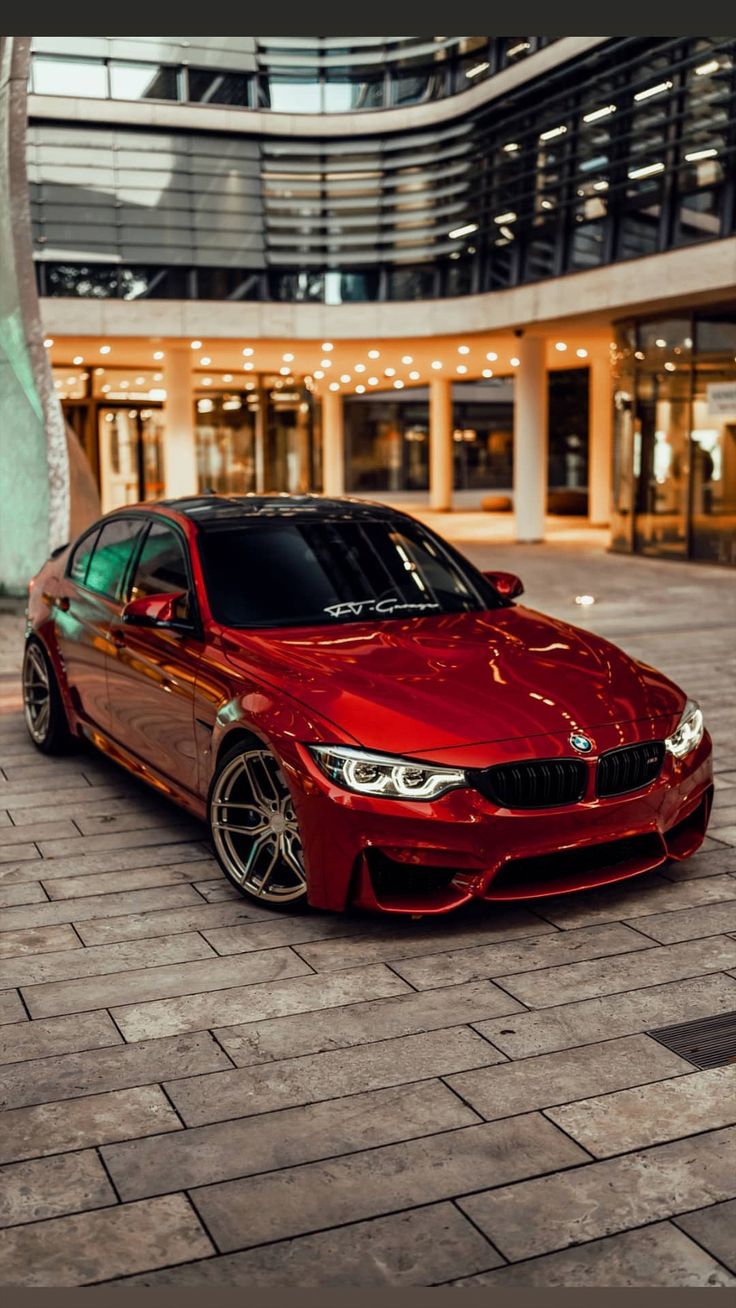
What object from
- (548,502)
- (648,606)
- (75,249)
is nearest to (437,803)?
(648,606)

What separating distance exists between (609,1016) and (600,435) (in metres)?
29.6

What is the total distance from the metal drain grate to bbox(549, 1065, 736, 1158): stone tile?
4.2 inches

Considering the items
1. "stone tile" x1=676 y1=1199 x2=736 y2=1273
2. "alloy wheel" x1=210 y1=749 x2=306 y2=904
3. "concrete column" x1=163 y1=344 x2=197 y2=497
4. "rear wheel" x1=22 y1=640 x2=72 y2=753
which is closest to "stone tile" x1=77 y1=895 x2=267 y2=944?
"alloy wheel" x1=210 y1=749 x2=306 y2=904

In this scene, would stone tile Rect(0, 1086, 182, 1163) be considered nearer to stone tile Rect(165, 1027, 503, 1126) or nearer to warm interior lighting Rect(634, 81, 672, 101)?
stone tile Rect(165, 1027, 503, 1126)

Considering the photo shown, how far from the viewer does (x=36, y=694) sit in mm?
8203

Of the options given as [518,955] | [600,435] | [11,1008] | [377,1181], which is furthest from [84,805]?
[600,435]

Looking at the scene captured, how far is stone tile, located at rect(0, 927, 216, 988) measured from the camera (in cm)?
474

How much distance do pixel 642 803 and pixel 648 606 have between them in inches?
453

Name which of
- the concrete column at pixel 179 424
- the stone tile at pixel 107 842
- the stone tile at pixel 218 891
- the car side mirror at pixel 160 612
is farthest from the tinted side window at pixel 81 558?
the concrete column at pixel 179 424

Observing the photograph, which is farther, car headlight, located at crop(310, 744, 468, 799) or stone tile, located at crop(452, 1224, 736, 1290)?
car headlight, located at crop(310, 744, 468, 799)

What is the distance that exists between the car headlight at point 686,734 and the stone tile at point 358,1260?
2667 mm

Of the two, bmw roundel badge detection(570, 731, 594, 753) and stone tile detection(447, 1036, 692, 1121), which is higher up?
bmw roundel badge detection(570, 731, 594, 753)

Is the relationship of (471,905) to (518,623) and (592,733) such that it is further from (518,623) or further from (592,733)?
(518,623)

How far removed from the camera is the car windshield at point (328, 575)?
616cm
